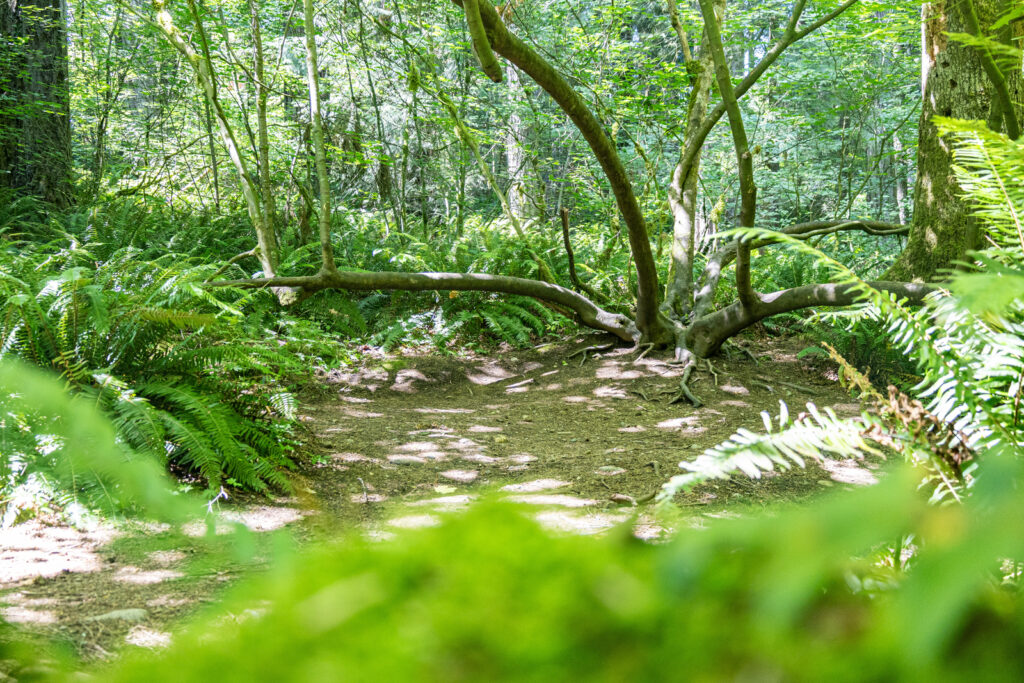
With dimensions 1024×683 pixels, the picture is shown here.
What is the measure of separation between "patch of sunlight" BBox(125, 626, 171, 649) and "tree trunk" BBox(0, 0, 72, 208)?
8.49 meters

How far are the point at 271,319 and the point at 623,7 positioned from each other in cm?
595

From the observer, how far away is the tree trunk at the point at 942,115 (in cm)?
471

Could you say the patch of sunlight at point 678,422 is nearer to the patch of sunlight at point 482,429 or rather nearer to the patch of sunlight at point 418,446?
the patch of sunlight at point 482,429

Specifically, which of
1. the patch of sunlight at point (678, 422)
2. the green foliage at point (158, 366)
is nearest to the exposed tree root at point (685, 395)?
the patch of sunlight at point (678, 422)

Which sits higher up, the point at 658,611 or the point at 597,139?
the point at 597,139

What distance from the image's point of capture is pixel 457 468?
396cm

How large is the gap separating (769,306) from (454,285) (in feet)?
9.02

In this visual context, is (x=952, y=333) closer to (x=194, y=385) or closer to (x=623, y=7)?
(x=194, y=385)

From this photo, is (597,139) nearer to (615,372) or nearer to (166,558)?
(615,372)

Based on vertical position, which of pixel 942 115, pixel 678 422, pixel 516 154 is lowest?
pixel 678 422

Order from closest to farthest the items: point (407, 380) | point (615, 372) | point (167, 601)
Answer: point (167, 601), point (615, 372), point (407, 380)

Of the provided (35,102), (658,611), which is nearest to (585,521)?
(658,611)

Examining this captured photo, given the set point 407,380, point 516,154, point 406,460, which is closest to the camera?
point 406,460

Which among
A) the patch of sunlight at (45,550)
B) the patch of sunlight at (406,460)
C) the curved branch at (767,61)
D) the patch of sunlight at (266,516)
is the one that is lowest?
the patch of sunlight at (406,460)
